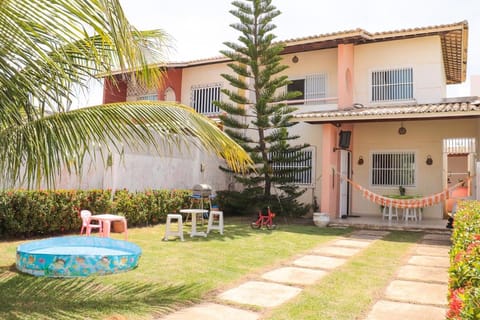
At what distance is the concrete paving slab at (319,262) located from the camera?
6262mm

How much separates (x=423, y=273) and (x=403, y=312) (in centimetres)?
202

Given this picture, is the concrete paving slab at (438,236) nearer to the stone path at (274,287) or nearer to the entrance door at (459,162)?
the entrance door at (459,162)

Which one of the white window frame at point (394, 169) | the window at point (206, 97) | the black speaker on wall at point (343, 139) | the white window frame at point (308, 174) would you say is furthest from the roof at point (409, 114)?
the window at point (206, 97)

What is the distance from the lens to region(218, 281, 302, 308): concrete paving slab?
434cm

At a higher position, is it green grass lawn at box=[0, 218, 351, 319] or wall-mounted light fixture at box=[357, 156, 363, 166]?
wall-mounted light fixture at box=[357, 156, 363, 166]

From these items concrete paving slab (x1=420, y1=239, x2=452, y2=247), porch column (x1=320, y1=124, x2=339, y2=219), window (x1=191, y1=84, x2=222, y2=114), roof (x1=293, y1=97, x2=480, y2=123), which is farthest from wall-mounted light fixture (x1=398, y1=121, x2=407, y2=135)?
window (x1=191, y1=84, x2=222, y2=114)

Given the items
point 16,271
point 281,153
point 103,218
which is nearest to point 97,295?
point 16,271

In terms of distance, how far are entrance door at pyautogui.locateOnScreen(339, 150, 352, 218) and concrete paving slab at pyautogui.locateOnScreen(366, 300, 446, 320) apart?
836cm

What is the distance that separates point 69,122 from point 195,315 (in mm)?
2125

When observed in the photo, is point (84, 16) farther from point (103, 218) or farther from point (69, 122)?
point (103, 218)

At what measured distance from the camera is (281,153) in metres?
12.6

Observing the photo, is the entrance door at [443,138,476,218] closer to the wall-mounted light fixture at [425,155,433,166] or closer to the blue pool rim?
the wall-mounted light fixture at [425,155,433,166]

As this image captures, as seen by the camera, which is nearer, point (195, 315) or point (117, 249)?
point (195, 315)

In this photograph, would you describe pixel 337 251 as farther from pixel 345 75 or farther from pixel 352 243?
pixel 345 75
